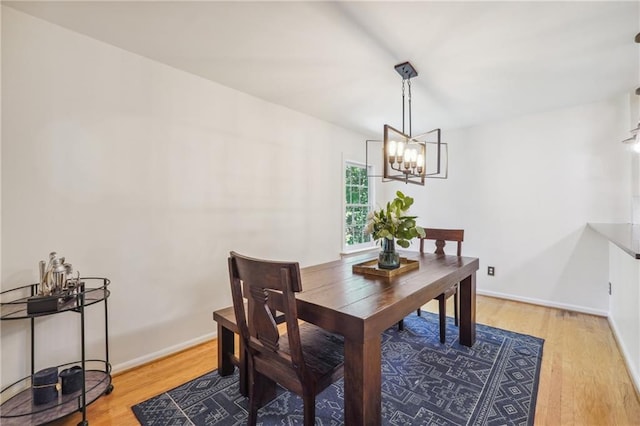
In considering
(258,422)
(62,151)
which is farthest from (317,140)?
(258,422)

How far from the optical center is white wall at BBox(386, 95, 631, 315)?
3070 mm

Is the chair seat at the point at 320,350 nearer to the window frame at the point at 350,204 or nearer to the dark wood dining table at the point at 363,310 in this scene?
the dark wood dining table at the point at 363,310

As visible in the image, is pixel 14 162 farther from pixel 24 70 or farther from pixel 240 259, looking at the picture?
pixel 240 259

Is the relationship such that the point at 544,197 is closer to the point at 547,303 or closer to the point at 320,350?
the point at 547,303

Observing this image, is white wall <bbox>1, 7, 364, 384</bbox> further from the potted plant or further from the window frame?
the potted plant

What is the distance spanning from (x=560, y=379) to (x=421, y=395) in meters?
1.03

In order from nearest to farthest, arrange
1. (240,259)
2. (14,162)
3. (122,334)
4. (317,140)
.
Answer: (240,259) < (14,162) < (122,334) < (317,140)

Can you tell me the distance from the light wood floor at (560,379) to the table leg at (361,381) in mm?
1075

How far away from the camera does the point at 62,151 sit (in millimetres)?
1829

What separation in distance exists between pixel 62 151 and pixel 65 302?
965mm

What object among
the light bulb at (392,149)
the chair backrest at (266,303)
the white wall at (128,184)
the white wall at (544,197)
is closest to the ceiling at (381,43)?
the white wall at (128,184)

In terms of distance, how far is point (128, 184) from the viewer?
209cm

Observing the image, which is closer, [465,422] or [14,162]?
[465,422]

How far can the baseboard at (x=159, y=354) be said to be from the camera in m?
2.05
